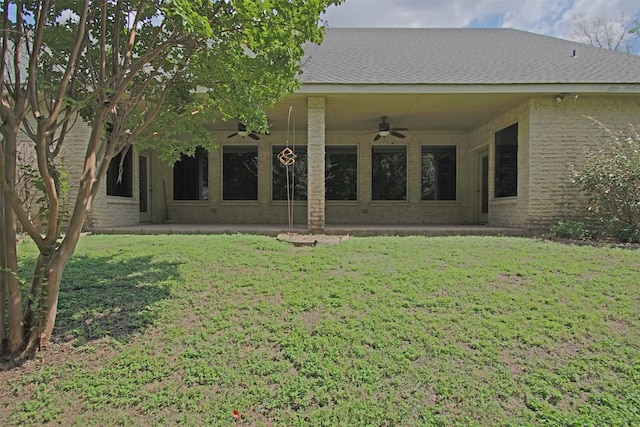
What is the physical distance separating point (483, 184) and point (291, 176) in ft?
18.4

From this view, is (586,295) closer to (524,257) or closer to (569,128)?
(524,257)

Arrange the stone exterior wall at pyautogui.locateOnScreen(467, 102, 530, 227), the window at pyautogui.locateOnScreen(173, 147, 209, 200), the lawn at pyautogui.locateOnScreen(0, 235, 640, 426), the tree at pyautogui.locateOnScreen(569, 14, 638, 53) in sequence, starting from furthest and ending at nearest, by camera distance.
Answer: the tree at pyautogui.locateOnScreen(569, 14, 638, 53), the window at pyautogui.locateOnScreen(173, 147, 209, 200), the stone exterior wall at pyautogui.locateOnScreen(467, 102, 530, 227), the lawn at pyautogui.locateOnScreen(0, 235, 640, 426)

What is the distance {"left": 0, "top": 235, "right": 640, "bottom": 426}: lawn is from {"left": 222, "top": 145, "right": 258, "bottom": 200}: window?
6735 mm

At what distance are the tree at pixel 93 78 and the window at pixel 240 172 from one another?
7.28m

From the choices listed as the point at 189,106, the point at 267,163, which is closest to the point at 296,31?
the point at 189,106

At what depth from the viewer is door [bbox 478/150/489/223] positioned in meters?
11.0

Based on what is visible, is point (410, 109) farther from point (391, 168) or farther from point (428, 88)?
point (391, 168)

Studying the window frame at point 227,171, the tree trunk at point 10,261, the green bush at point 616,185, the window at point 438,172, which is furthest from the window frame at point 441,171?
the tree trunk at point 10,261

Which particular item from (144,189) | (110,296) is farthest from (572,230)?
(144,189)

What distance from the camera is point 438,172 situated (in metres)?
11.7

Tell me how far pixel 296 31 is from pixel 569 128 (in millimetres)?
6642

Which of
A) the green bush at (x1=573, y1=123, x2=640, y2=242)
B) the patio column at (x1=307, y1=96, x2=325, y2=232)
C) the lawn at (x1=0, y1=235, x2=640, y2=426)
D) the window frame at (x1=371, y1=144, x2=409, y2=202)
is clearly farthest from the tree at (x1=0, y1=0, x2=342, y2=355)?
the window frame at (x1=371, y1=144, x2=409, y2=202)

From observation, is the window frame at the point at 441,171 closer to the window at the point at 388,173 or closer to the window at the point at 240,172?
the window at the point at 388,173

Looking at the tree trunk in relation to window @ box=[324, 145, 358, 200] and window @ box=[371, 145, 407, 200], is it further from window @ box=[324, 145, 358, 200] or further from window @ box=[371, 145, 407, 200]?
window @ box=[371, 145, 407, 200]
